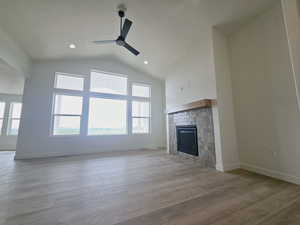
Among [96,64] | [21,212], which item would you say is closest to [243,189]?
[21,212]

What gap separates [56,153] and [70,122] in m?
1.15

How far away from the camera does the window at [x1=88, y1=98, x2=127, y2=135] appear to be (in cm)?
537

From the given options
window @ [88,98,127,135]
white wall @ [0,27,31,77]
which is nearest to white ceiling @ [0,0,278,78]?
white wall @ [0,27,31,77]

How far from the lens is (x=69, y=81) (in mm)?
5184

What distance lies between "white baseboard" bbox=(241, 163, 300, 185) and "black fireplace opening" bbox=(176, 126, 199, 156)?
1.10m

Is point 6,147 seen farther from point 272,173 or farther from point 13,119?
point 272,173

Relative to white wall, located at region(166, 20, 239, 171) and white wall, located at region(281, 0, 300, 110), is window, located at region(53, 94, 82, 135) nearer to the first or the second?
white wall, located at region(166, 20, 239, 171)

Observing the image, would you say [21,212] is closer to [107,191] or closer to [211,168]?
[107,191]

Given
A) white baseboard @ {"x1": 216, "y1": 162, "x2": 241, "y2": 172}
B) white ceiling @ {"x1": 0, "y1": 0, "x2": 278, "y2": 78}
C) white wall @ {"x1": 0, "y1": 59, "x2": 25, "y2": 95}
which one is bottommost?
white baseboard @ {"x1": 216, "y1": 162, "x2": 241, "y2": 172}

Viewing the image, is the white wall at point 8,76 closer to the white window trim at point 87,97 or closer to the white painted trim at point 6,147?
the white window trim at point 87,97

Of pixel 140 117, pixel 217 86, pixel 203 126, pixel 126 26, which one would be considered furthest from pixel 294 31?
pixel 140 117

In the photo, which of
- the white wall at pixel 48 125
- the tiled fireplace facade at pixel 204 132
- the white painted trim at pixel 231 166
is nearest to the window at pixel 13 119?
the white wall at pixel 48 125

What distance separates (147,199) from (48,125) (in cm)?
457

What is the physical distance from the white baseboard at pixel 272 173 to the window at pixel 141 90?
4648mm
